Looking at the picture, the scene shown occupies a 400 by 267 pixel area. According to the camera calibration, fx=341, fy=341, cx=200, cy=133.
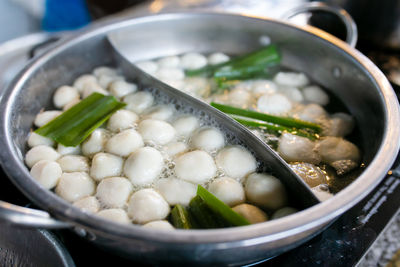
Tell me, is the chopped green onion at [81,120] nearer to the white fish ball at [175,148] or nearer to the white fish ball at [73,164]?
the white fish ball at [73,164]

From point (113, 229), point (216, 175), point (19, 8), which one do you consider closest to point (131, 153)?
point (216, 175)

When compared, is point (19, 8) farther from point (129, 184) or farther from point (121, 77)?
point (129, 184)

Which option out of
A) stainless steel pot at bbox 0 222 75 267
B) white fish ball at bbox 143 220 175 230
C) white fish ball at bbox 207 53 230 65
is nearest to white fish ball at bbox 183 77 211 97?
white fish ball at bbox 207 53 230 65

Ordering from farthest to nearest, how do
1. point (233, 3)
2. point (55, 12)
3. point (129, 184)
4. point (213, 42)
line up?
1. point (55, 12)
2. point (233, 3)
3. point (213, 42)
4. point (129, 184)

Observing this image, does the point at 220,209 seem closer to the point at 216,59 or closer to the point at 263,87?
the point at 263,87

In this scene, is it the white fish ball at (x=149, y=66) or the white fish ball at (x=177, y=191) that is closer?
the white fish ball at (x=177, y=191)

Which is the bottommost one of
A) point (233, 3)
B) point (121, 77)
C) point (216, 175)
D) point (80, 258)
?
point (80, 258)

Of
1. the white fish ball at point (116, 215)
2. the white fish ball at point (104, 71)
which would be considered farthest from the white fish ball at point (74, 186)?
the white fish ball at point (104, 71)
